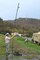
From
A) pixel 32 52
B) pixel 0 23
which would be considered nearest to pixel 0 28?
pixel 0 23

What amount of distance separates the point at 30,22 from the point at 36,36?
6083 centimetres

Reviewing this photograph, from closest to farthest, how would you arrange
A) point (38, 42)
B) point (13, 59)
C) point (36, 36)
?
Result: point (13, 59) → point (38, 42) → point (36, 36)

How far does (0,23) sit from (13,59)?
5960cm

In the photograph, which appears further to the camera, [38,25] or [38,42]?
[38,25]

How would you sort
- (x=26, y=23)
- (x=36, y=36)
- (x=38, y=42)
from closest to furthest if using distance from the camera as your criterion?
(x=38, y=42) → (x=36, y=36) → (x=26, y=23)

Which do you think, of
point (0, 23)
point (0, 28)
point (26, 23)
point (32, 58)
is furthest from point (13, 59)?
point (26, 23)

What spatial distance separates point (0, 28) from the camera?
2879 inches

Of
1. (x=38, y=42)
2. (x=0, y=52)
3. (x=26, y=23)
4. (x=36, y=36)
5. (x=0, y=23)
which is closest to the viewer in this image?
(x=0, y=52)

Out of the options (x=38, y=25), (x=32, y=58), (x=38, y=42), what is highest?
(x=32, y=58)

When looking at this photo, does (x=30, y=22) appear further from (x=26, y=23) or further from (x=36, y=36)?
(x=36, y=36)

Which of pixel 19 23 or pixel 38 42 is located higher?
pixel 38 42

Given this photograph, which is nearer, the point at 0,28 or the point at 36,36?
the point at 36,36

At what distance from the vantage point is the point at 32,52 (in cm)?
2450

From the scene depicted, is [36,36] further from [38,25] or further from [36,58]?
[38,25]
